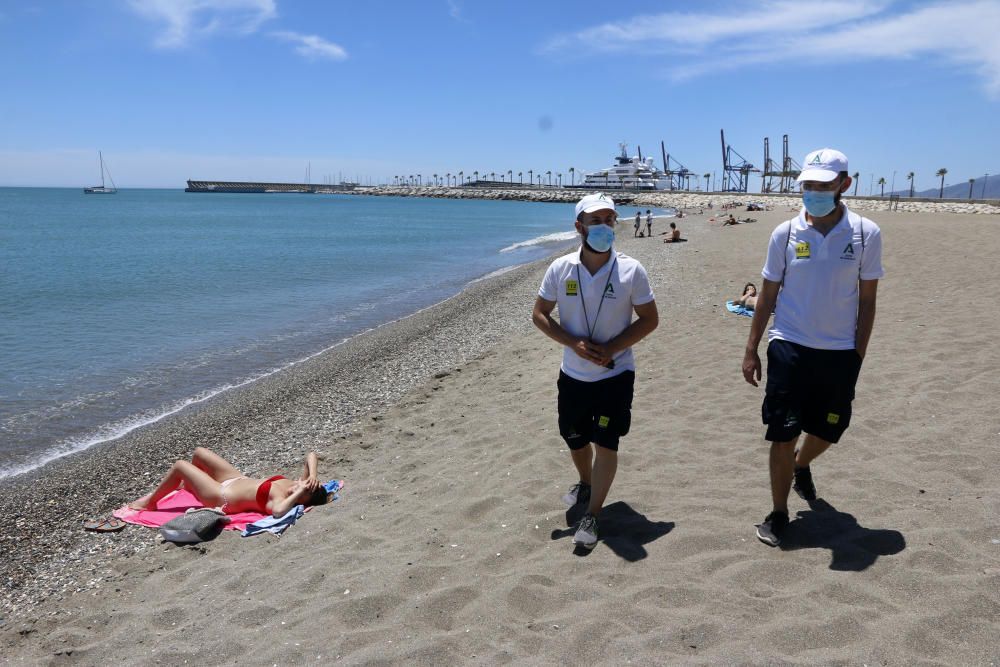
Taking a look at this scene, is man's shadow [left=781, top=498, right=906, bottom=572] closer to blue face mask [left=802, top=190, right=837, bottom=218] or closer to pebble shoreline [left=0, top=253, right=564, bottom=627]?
blue face mask [left=802, top=190, right=837, bottom=218]

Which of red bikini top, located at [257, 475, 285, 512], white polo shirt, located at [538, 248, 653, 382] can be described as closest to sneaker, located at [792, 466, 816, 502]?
white polo shirt, located at [538, 248, 653, 382]

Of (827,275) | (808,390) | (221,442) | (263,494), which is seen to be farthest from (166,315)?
(827,275)

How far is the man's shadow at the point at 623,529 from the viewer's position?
369 centimetres

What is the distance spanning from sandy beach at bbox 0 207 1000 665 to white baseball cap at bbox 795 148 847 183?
6.39ft

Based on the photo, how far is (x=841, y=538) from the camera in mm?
3549

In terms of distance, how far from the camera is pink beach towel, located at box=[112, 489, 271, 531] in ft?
17.7

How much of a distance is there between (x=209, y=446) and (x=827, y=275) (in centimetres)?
676

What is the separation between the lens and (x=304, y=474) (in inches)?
217

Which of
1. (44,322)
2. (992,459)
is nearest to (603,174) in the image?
(44,322)

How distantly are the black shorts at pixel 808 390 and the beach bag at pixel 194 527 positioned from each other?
404 centimetres

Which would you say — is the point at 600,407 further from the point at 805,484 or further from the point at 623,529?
the point at 805,484

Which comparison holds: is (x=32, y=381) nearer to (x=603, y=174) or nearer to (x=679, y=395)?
(x=679, y=395)

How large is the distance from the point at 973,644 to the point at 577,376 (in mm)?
2103

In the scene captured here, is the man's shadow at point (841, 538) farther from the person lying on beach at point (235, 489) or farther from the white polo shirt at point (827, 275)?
the person lying on beach at point (235, 489)
